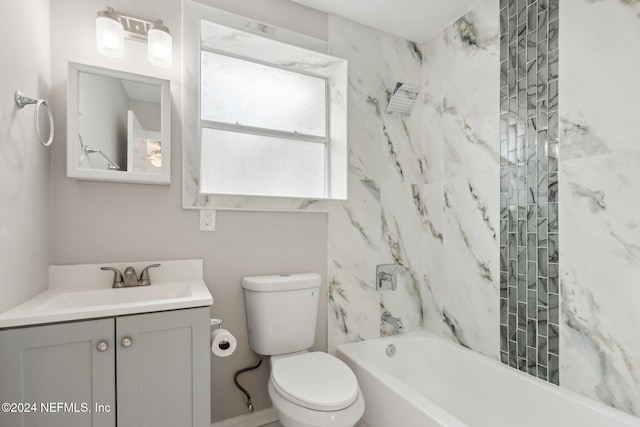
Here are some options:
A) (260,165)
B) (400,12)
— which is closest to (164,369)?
(260,165)

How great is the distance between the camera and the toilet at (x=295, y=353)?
138 cm

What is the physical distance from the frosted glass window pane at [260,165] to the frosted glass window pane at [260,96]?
0.10m

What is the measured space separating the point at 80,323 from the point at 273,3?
1.90 metres

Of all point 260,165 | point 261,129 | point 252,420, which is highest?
point 261,129

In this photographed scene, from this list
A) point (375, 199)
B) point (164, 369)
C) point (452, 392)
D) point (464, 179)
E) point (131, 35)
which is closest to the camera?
point (164, 369)

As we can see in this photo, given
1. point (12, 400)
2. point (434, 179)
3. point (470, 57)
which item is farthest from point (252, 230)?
point (470, 57)

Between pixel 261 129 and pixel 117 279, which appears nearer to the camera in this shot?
pixel 117 279

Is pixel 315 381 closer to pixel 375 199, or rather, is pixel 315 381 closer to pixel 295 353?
pixel 295 353

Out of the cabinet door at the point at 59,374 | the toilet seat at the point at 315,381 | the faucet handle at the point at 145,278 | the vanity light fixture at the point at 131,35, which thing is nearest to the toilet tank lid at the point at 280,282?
the toilet seat at the point at 315,381

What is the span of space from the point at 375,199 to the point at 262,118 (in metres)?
0.91

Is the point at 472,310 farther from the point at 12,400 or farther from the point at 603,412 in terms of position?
the point at 12,400

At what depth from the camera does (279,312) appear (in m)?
1.78

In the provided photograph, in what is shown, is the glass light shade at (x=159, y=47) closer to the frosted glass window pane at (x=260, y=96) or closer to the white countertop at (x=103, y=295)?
the frosted glass window pane at (x=260, y=96)

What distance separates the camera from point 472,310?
6.73ft
